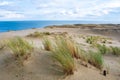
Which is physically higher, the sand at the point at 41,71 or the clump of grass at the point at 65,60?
the clump of grass at the point at 65,60

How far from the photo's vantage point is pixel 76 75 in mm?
6367

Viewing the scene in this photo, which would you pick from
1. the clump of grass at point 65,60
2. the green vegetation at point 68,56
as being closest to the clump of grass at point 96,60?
the green vegetation at point 68,56

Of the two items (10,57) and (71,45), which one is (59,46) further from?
(10,57)

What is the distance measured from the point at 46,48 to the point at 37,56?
75cm

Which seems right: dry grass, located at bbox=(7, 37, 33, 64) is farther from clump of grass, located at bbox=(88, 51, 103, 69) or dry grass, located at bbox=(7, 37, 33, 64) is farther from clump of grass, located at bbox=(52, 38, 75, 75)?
clump of grass, located at bbox=(88, 51, 103, 69)

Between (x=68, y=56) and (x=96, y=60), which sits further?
(x=96, y=60)

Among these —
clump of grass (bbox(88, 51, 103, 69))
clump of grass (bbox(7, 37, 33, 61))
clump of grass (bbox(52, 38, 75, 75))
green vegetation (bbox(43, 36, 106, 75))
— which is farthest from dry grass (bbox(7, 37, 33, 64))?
clump of grass (bbox(88, 51, 103, 69))

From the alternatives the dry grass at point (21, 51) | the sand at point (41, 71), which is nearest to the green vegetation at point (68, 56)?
the sand at point (41, 71)

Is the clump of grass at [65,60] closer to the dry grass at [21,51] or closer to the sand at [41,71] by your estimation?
the sand at [41,71]

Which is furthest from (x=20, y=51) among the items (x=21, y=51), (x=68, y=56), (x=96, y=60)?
(x=96, y=60)

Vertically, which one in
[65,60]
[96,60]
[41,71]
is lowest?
→ [41,71]

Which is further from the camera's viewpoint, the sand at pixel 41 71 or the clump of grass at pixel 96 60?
the clump of grass at pixel 96 60

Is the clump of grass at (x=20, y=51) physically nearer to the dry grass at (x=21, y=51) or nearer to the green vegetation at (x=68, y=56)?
the dry grass at (x=21, y=51)

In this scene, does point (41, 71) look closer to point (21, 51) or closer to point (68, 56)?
point (68, 56)
